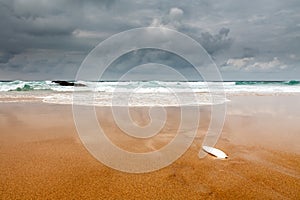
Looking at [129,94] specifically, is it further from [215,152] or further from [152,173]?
[152,173]

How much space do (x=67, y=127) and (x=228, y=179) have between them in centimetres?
490

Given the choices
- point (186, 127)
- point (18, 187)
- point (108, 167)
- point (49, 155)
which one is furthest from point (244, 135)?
point (18, 187)

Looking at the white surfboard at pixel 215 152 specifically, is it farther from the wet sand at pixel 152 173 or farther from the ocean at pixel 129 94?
the ocean at pixel 129 94

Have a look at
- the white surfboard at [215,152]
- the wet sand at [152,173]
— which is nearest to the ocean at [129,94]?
the wet sand at [152,173]

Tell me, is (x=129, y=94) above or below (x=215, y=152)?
above

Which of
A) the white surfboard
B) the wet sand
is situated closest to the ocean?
the wet sand

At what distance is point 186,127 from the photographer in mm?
7078

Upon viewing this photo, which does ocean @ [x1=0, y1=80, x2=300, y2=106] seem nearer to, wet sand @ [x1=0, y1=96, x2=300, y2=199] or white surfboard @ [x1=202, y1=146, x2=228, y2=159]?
wet sand @ [x1=0, y1=96, x2=300, y2=199]

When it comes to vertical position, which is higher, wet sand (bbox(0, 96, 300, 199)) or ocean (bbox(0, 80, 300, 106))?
ocean (bbox(0, 80, 300, 106))

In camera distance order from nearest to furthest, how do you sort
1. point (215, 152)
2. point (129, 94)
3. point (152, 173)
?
point (152, 173)
point (215, 152)
point (129, 94)

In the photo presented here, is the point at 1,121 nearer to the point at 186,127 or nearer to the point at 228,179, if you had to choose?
the point at 186,127

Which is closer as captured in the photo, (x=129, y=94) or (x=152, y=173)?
(x=152, y=173)

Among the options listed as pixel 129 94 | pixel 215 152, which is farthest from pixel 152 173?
pixel 129 94

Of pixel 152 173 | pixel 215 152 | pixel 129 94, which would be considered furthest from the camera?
pixel 129 94
